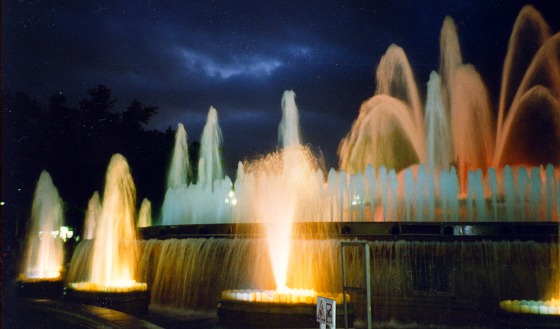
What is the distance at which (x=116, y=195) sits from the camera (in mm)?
21656

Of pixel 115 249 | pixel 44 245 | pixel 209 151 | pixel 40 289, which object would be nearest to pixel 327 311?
pixel 115 249

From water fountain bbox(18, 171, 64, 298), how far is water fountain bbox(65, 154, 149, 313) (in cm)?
94

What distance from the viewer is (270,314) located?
11328mm

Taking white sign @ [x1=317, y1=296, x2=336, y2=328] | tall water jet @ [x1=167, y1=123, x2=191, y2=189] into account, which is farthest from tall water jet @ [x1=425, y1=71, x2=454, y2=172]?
tall water jet @ [x1=167, y1=123, x2=191, y2=189]

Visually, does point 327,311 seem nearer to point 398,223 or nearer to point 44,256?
point 398,223

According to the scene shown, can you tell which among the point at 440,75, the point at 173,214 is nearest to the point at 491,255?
the point at 440,75

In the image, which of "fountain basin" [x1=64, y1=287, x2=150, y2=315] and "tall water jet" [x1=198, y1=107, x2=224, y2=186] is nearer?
"fountain basin" [x1=64, y1=287, x2=150, y2=315]

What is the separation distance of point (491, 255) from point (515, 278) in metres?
0.73

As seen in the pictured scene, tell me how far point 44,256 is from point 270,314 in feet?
51.0

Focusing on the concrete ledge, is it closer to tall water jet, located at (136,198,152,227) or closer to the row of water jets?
the row of water jets

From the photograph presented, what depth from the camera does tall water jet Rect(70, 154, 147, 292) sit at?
15267mm

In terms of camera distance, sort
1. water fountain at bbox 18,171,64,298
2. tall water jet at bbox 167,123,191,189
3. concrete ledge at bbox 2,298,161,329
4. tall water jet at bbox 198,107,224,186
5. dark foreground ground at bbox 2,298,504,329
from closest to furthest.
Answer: concrete ledge at bbox 2,298,161,329, dark foreground ground at bbox 2,298,504,329, water fountain at bbox 18,171,64,298, tall water jet at bbox 198,107,224,186, tall water jet at bbox 167,123,191,189

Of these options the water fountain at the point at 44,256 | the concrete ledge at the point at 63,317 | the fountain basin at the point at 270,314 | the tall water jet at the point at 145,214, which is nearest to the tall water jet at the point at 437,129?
the fountain basin at the point at 270,314

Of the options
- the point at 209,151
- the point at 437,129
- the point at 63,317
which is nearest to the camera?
the point at 63,317
